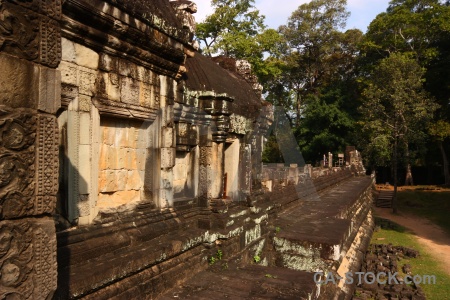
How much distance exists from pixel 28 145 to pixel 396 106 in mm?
21273

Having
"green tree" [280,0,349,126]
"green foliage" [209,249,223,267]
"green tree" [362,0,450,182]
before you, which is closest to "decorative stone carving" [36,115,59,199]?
"green foliage" [209,249,223,267]

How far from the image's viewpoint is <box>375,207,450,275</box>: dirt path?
11.2m

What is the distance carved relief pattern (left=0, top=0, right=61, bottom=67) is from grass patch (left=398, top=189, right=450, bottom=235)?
17523 millimetres

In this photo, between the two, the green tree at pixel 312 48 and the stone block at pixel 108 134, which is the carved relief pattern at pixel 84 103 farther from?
the green tree at pixel 312 48

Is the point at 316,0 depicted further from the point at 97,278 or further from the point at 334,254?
the point at 97,278

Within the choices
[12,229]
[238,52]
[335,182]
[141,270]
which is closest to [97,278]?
[141,270]

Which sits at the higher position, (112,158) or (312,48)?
(312,48)

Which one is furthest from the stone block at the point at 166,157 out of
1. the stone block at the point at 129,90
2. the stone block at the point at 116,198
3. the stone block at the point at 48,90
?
the stone block at the point at 48,90

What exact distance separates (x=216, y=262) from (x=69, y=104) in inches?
92.9

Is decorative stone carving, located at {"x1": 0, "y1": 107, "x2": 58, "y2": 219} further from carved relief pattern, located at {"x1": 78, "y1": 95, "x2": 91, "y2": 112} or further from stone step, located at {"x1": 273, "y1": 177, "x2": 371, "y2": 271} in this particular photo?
stone step, located at {"x1": 273, "y1": 177, "x2": 371, "y2": 271}

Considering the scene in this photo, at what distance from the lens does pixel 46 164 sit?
1.70m

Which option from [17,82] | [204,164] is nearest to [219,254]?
[204,164]

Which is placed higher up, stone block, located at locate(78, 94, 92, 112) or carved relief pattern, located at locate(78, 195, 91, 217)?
stone block, located at locate(78, 94, 92, 112)

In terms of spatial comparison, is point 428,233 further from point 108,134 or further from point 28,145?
point 28,145
